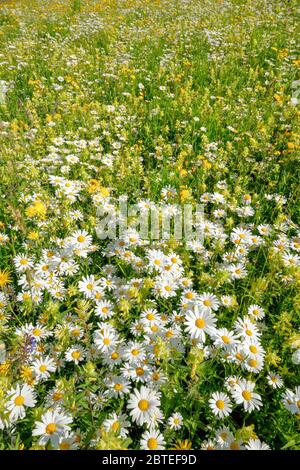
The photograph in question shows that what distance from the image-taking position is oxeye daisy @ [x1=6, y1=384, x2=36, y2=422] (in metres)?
1.82

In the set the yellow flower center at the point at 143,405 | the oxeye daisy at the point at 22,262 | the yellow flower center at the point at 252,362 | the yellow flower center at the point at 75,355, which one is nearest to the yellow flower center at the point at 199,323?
the yellow flower center at the point at 252,362

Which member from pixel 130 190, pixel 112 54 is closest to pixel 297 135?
pixel 130 190

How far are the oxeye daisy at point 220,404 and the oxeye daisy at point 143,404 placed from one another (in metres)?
0.33

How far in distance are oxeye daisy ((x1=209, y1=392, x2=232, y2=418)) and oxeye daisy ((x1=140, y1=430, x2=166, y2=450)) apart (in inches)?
→ 14.1

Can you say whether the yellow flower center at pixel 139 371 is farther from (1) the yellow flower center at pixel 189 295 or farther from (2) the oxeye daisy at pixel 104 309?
(1) the yellow flower center at pixel 189 295

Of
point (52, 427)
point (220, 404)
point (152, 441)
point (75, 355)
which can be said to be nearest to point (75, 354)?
point (75, 355)

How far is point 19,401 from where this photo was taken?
1.87m

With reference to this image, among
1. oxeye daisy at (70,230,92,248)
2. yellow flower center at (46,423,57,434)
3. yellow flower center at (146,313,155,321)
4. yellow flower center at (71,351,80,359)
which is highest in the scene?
oxeye daisy at (70,230,92,248)

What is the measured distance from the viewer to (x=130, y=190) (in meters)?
3.64

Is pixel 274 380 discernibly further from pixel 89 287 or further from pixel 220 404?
pixel 89 287

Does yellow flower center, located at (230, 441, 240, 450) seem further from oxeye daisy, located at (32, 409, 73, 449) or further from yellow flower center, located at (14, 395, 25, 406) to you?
yellow flower center, located at (14, 395, 25, 406)

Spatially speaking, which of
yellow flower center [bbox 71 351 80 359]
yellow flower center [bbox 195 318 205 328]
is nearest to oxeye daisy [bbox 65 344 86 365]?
yellow flower center [bbox 71 351 80 359]
